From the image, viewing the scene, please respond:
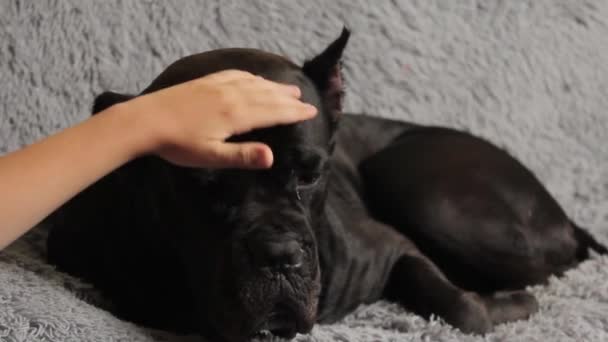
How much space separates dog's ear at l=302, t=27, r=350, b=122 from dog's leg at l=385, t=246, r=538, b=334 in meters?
0.37

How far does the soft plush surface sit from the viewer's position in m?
2.23

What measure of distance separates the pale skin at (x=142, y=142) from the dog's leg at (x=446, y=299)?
590 mm

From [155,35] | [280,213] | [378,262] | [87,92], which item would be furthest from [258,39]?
[280,213]

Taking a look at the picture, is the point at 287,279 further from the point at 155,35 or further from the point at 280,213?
the point at 155,35

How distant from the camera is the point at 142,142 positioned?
121 centimetres

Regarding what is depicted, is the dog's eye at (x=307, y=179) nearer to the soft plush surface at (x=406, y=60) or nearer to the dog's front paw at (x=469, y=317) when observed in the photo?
the dog's front paw at (x=469, y=317)

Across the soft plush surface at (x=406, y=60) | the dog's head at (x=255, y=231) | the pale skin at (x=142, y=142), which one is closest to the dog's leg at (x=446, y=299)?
the soft plush surface at (x=406, y=60)

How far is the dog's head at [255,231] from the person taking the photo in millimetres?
1384

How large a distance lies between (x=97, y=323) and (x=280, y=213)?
326 millimetres

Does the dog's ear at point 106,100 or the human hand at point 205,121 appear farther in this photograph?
the dog's ear at point 106,100

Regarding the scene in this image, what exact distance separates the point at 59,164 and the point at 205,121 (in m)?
0.20

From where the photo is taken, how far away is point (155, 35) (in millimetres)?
2312

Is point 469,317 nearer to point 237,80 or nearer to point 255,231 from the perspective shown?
point 255,231

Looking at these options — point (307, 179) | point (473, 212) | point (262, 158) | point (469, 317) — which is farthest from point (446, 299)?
point (262, 158)
